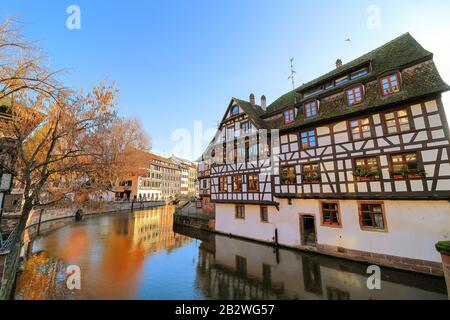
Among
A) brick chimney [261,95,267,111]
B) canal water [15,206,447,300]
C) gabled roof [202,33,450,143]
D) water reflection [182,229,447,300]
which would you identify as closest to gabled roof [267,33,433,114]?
gabled roof [202,33,450,143]

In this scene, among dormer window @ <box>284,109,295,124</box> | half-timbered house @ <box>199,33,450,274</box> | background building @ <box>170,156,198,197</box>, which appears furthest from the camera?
background building @ <box>170,156,198,197</box>

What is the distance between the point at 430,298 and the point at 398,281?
1416mm

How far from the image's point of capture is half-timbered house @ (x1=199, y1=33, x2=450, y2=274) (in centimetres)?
977

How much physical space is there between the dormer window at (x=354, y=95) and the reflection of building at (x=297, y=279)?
9.40 metres

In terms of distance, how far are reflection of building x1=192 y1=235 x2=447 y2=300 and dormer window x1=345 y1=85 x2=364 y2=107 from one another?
9400mm

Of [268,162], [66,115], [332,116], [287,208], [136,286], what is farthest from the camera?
[268,162]

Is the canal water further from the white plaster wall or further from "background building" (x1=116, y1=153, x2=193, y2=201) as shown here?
"background building" (x1=116, y1=153, x2=193, y2=201)

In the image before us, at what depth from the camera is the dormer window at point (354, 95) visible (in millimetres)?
12352

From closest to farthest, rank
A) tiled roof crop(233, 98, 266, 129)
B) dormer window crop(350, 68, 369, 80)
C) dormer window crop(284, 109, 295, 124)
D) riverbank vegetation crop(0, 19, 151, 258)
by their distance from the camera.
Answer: riverbank vegetation crop(0, 19, 151, 258)
dormer window crop(350, 68, 369, 80)
dormer window crop(284, 109, 295, 124)
tiled roof crop(233, 98, 266, 129)

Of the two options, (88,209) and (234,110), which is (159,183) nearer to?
(234,110)

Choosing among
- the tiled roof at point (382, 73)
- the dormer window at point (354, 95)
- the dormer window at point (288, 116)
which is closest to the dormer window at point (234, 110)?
the tiled roof at point (382, 73)

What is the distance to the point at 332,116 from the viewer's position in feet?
41.8
